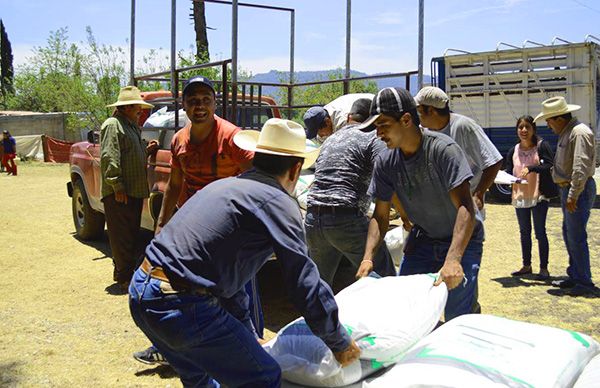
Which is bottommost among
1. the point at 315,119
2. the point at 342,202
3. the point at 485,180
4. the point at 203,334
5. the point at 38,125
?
the point at 203,334

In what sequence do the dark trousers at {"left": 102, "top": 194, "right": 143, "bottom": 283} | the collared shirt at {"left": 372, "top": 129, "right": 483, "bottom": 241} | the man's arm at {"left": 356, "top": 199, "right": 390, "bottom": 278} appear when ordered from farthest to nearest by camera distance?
the dark trousers at {"left": 102, "top": 194, "right": 143, "bottom": 283}, the man's arm at {"left": 356, "top": 199, "right": 390, "bottom": 278}, the collared shirt at {"left": 372, "top": 129, "right": 483, "bottom": 241}

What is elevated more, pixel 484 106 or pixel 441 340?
pixel 484 106

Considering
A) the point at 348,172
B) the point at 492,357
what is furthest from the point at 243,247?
the point at 348,172

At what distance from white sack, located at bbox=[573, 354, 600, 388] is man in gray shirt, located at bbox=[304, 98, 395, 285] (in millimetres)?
1525

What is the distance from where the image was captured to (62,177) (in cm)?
1828

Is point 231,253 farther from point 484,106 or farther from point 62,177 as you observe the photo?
point 62,177

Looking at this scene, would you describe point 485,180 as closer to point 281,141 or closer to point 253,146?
point 253,146

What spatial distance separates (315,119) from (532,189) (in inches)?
101

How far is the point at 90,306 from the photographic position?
535 cm

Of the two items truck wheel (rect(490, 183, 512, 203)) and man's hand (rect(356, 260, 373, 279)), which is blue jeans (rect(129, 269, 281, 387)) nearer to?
man's hand (rect(356, 260, 373, 279))

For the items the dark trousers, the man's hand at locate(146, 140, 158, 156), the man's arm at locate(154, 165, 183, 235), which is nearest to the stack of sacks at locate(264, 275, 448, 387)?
the man's arm at locate(154, 165, 183, 235)

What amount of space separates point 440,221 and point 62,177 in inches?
669

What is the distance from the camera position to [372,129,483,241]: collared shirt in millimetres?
2881

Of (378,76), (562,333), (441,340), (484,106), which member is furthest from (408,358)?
(484,106)
